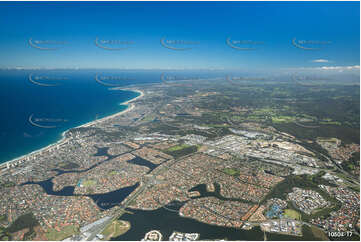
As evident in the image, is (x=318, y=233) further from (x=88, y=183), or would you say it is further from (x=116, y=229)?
(x=88, y=183)

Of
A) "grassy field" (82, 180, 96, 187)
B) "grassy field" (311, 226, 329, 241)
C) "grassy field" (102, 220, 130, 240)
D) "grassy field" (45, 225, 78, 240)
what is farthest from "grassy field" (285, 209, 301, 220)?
"grassy field" (82, 180, 96, 187)

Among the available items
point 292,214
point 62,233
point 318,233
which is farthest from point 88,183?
point 318,233

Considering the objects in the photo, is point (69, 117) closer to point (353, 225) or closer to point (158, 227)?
point (158, 227)

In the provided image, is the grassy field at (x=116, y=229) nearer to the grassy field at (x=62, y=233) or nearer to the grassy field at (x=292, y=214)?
the grassy field at (x=62, y=233)

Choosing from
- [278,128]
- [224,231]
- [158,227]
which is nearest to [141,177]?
[158,227]

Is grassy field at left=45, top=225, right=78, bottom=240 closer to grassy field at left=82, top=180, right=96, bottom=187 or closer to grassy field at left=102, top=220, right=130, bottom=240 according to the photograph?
grassy field at left=102, top=220, right=130, bottom=240
